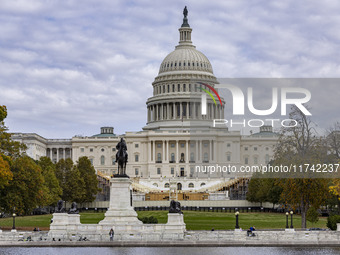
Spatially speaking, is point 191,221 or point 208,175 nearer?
point 191,221

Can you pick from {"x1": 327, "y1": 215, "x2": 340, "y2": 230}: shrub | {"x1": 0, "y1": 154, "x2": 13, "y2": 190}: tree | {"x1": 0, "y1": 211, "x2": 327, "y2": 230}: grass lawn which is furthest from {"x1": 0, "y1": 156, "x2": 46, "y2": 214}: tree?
{"x1": 327, "y1": 215, "x2": 340, "y2": 230}: shrub

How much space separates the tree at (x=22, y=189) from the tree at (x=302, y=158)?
93.8ft

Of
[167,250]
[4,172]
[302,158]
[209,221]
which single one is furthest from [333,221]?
[4,172]

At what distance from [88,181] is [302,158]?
6766 cm

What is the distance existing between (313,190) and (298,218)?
77.1 feet

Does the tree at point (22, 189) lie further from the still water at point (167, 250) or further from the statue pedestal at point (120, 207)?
the still water at point (167, 250)

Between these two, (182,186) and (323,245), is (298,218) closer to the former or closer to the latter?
(323,245)

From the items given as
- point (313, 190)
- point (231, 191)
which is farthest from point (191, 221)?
point (231, 191)

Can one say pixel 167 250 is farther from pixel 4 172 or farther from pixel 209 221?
pixel 209 221

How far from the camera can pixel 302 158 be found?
80.0m

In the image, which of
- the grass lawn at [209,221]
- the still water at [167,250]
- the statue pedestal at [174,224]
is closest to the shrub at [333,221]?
the grass lawn at [209,221]

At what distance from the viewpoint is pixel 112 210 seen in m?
73.6

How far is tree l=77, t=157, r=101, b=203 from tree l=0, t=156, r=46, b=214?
4030cm

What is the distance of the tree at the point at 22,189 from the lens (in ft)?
305
